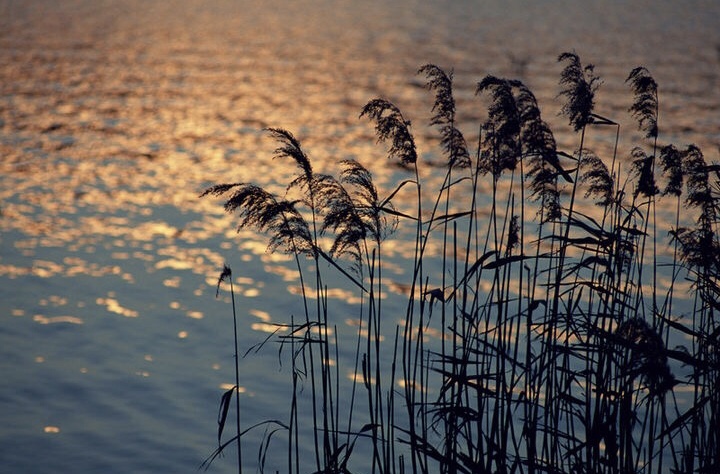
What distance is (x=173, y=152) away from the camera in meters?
18.4

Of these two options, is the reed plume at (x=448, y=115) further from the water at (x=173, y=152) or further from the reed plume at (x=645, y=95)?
the water at (x=173, y=152)

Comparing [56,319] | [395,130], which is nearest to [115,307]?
[56,319]

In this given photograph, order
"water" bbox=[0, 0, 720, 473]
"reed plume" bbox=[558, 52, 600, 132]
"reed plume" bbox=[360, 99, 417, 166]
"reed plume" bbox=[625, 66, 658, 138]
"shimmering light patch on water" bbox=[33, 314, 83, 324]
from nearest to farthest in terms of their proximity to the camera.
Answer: "reed plume" bbox=[360, 99, 417, 166] → "reed plume" bbox=[558, 52, 600, 132] → "reed plume" bbox=[625, 66, 658, 138] → "water" bbox=[0, 0, 720, 473] → "shimmering light patch on water" bbox=[33, 314, 83, 324]

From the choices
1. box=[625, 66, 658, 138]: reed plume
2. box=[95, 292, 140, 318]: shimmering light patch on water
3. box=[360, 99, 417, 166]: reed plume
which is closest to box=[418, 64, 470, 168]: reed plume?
box=[360, 99, 417, 166]: reed plume

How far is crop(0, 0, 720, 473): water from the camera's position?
885 cm

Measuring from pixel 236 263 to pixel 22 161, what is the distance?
5881 mm

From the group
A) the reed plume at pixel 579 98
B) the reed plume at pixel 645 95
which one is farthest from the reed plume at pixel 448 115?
the reed plume at pixel 645 95

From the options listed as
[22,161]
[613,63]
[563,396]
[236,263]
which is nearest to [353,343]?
[236,263]

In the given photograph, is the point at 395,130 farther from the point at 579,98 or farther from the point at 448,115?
the point at 579,98

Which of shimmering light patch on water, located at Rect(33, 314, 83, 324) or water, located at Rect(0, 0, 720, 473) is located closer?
water, located at Rect(0, 0, 720, 473)

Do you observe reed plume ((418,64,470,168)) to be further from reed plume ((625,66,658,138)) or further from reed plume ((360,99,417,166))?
reed plume ((625,66,658,138))

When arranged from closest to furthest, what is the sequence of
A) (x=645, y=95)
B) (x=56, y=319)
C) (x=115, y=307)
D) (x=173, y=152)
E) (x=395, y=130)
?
(x=395, y=130) < (x=645, y=95) < (x=56, y=319) < (x=115, y=307) < (x=173, y=152)

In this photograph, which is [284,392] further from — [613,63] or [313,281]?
[613,63]

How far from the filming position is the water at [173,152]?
29.0 feet
